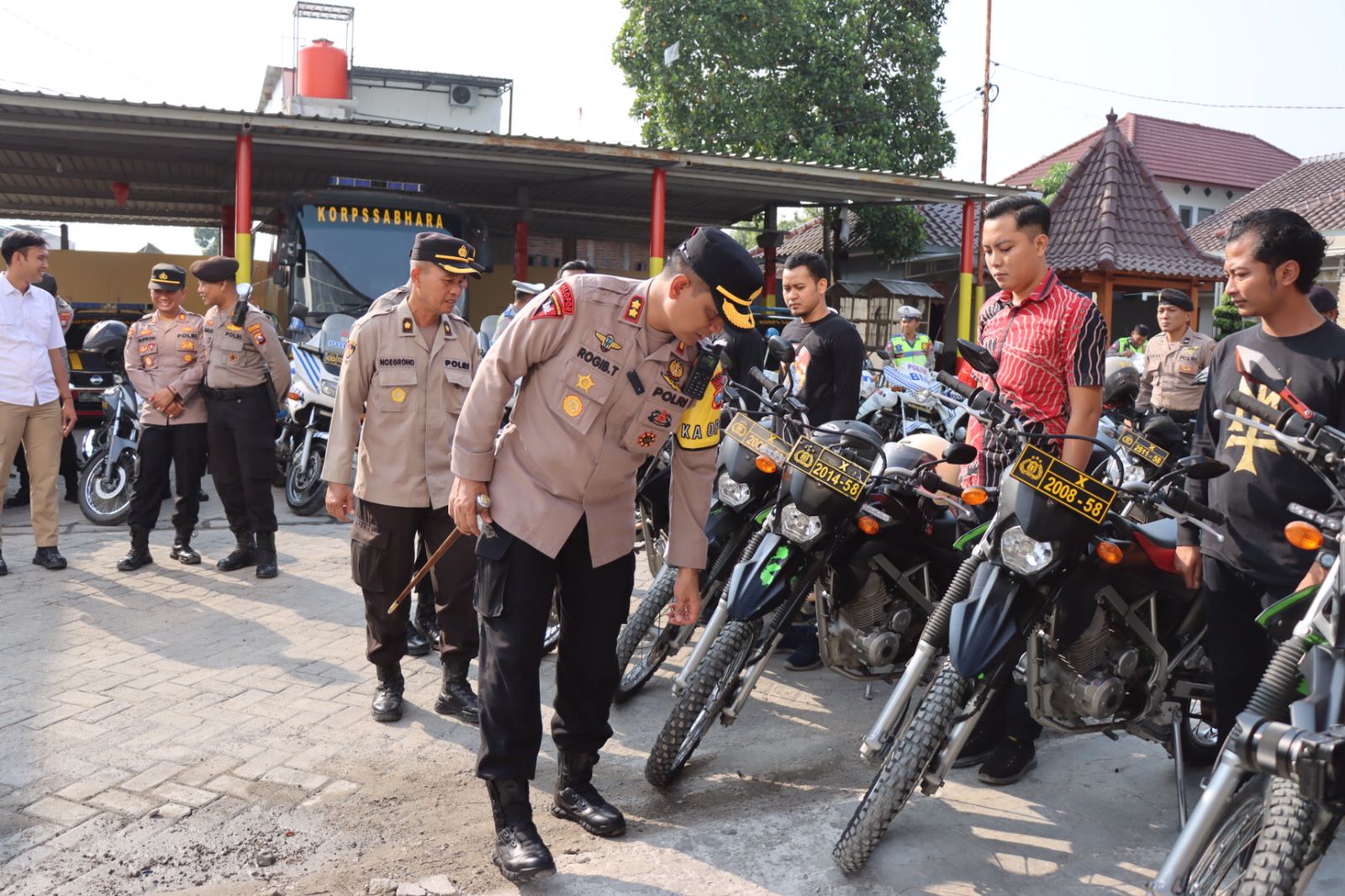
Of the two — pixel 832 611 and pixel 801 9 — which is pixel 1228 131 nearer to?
pixel 801 9

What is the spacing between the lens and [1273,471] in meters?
2.93

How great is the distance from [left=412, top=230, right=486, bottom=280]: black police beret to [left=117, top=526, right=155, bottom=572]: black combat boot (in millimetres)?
3270

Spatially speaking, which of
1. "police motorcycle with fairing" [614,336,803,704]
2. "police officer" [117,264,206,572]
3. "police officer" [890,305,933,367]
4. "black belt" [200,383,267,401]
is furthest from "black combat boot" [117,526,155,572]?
"police officer" [890,305,933,367]

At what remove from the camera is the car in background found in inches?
360

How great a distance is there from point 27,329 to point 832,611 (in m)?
4.80

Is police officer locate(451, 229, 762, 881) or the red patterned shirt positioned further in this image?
the red patterned shirt

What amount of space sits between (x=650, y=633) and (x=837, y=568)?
0.84 meters

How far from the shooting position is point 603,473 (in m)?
3.07

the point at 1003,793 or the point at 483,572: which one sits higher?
the point at 483,572

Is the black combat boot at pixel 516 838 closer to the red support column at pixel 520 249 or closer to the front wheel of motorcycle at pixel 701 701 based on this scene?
the front wheel of motorcycle at pixel 701 701

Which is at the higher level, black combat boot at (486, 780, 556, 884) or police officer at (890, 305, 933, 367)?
police officer at (890, 305, 933, 367)

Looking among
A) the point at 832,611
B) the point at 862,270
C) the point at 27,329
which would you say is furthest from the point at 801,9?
the point at 832,611

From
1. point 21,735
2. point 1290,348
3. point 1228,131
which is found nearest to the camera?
point 1290,348

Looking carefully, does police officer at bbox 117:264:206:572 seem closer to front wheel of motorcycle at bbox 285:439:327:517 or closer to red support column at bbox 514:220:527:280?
front wheel of motorcycle at bbox 285:439:327:517
